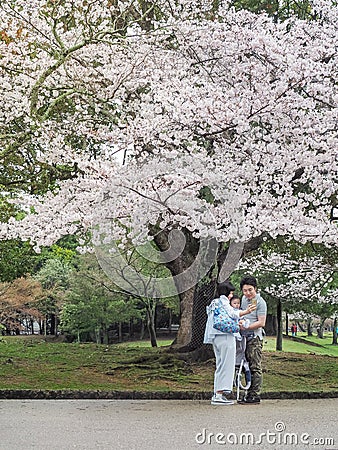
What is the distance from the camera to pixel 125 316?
25844 mm

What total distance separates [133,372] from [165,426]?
5.43 m

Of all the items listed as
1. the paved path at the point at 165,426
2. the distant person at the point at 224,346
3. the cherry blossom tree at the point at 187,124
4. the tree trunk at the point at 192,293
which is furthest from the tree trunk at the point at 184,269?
the distant person at the point at 224,346

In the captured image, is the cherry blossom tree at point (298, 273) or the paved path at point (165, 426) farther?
the cherry blossom tree at point (298, 273)

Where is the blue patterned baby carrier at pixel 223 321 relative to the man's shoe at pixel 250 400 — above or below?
above

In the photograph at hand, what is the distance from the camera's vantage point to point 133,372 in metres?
11.0

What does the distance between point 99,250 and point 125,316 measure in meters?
12.4

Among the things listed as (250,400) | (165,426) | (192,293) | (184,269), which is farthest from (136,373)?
(165,426)

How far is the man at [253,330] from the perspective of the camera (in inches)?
264

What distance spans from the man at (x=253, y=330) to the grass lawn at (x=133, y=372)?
2.14 metres

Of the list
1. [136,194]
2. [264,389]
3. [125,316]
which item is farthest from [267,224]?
[125,316]

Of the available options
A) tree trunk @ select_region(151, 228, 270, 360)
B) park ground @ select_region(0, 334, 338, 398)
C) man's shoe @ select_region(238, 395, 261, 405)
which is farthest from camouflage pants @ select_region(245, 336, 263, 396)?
tree trunk @ select_region(151, 228, 270, 360)

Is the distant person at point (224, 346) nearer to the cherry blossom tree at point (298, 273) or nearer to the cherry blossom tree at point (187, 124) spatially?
the cherry blossom tree at point (187, 124)

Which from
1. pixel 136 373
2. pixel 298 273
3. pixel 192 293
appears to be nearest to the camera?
pixel 136 373

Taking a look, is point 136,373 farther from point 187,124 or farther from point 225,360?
point 187,124
